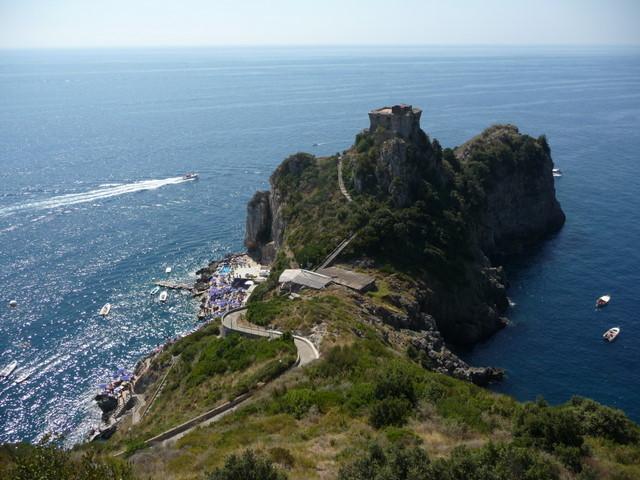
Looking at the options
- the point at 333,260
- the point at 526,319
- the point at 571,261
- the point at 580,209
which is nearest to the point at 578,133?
the point at 580,209

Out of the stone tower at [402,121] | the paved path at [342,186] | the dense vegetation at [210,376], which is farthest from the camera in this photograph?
the stone tower at [402,121]

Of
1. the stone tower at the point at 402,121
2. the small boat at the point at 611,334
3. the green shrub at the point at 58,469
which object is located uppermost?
the stone tower at the point at 402,121

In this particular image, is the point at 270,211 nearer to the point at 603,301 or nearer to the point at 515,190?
the point at 515,190

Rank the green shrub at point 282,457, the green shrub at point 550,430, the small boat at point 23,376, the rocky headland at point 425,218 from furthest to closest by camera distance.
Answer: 1. the rocky headland at point 425,218
2. the small boat at point 23,376
3. the green shrub at point 550,430
4. the green shrub at point 282,457

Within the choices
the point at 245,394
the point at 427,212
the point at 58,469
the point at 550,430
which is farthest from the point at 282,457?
the point at 427,212

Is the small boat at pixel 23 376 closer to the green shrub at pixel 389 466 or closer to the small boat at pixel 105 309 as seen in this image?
the small boat at pixel 105 309

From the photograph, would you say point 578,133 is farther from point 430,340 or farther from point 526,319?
point 430,340

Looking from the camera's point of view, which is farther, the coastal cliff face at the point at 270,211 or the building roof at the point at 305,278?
the coastal cliff face at the point at 270,211

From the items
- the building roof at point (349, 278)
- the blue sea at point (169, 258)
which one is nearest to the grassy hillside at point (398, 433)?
the building roof at point (349, 278)

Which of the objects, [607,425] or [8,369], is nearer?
[607,425]
